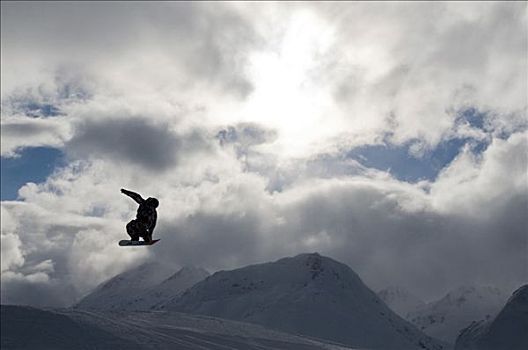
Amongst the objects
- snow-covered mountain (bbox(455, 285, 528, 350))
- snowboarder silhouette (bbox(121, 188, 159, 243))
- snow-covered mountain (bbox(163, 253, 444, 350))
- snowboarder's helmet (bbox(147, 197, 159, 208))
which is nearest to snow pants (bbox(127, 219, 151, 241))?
snowboarder silhouette (bbox(121, 188, 159, 243))

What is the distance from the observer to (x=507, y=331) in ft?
471

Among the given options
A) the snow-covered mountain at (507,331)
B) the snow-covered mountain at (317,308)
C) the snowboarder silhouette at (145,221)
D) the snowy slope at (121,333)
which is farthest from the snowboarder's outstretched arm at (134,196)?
the snow-covered mountain at (317,308)

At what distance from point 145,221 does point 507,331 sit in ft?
438

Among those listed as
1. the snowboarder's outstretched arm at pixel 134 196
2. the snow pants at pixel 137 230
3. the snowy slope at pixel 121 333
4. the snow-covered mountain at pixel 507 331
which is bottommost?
the snowy slope at pixel 121 333

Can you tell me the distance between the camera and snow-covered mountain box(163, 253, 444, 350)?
156250 mm

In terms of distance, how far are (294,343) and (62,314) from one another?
895 inches

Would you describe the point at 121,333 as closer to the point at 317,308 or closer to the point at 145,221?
the point at 145,221

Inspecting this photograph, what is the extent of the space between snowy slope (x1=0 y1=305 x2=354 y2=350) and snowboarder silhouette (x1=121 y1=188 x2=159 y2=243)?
19.0 metres

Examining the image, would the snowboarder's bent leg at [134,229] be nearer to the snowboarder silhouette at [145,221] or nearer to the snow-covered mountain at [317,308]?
the snowboarder silhouette at [145,221]

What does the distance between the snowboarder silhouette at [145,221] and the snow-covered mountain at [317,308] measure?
12384 cm

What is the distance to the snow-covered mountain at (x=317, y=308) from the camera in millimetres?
156250

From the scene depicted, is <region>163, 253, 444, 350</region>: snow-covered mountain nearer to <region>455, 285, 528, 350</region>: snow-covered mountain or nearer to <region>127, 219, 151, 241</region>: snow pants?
<region>455, 285, 528, 350</region>: snow-covered mountain

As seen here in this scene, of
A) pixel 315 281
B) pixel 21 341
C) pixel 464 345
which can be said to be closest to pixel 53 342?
pixel 21 341

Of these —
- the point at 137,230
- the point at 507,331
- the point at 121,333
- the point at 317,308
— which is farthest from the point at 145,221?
the point at 317,308
